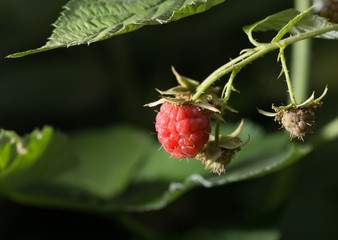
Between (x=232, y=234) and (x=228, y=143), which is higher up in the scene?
(x=228, y=143)

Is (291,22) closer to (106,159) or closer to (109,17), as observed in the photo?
(109,17)

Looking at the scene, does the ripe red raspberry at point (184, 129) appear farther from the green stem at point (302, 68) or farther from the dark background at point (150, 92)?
the dark background at point (150, 92)

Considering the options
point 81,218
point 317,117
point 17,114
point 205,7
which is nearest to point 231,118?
point 317,117

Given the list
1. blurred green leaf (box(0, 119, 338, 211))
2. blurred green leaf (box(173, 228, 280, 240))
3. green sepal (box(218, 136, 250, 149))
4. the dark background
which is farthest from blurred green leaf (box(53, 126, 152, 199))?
green sepal (box(218, 136, 250, 149))

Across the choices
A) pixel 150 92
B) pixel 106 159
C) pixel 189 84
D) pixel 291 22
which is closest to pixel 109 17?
pixel 189 84

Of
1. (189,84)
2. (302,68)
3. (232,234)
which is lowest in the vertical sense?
(232,234)

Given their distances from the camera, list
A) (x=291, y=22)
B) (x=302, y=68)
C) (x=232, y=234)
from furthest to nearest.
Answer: (x=302, y=68)
(x=232, y=234)
(x=291, y=22)

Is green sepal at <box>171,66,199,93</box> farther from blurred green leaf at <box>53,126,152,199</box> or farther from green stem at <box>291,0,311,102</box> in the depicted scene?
blurred green leaf at <box>53,126,152,199</box>

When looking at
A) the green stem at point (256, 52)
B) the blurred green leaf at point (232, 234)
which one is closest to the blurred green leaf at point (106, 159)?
the blurred green leaf at point (232, 234)
